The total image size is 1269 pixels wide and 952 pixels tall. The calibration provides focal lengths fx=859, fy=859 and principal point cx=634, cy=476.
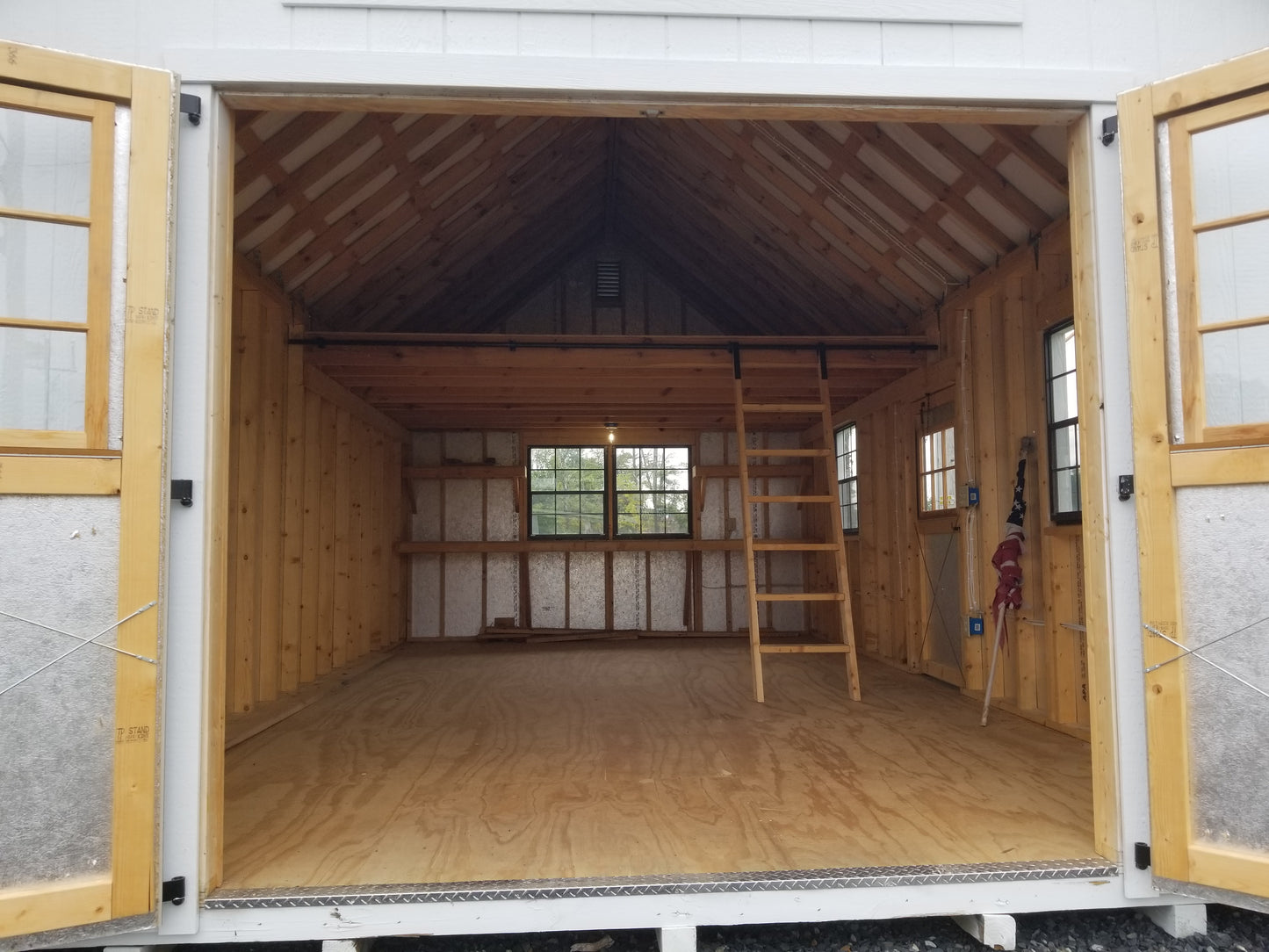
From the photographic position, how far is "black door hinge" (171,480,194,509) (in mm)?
2439

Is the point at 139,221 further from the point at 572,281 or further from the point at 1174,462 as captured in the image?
the point at 572,281

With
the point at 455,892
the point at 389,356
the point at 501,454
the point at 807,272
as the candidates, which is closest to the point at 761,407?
the point at 807,272

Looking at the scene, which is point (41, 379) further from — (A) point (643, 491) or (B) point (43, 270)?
(A) point (643, 491)

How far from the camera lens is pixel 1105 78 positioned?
9.05ft

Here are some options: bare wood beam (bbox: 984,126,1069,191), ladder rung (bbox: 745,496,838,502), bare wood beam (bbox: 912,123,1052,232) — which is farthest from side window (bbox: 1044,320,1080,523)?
ladder rung (bbox: 745,496,838,502)

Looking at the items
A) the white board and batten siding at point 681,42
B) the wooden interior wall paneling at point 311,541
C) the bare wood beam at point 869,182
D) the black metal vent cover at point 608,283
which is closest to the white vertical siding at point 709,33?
the white board and batten siding at point 681,42

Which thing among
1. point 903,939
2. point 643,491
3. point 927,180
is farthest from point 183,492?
point 643,491

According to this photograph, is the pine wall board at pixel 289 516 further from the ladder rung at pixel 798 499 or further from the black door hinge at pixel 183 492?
the ladder rung at pixel 798 499

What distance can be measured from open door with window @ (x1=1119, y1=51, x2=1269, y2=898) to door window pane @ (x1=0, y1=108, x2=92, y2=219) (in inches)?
122

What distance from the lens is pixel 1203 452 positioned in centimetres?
257

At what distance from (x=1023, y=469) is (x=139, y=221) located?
15.2 ft

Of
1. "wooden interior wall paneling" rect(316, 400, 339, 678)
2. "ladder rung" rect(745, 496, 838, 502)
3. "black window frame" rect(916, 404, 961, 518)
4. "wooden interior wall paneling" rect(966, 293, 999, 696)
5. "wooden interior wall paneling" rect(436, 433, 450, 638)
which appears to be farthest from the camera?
"wooden interior wall paneling" rect(436, 433, 450, 638)

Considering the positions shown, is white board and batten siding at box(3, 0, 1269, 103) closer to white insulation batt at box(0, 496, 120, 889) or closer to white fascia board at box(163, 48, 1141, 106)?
white fascia board at box(163, 48, 1141, 106)

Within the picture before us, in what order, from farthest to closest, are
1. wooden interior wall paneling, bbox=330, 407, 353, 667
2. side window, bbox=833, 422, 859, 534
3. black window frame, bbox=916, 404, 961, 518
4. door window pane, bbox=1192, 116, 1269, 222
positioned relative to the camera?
side window, bbox=833, 422, 859, 534
wooden interior wall paneling, bbox=330, 407, 353, 667
black window frame, bbox=916, 404, 961, 518
door window pane, bbox=1192, 116, 1269, 222
